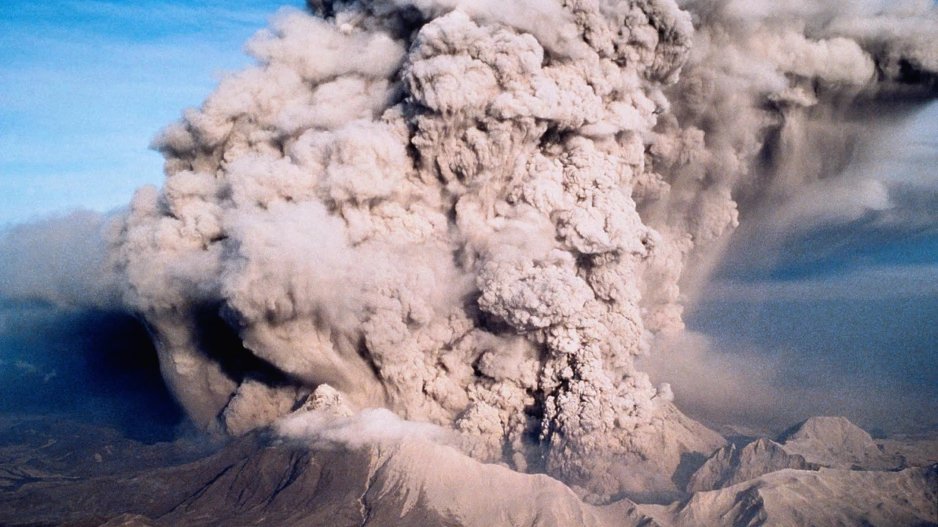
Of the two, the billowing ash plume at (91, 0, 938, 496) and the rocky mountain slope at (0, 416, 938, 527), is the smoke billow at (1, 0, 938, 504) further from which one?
the rocky mountain slope at (0, 416, 938, 527)

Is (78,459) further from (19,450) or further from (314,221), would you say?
(314,221)

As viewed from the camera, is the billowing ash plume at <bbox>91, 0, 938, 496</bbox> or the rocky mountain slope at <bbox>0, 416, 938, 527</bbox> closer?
the rocky mountain slope at <bbox>0, 416, 938, 527</bbox>

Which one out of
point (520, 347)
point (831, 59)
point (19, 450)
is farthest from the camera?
point (19, 450)

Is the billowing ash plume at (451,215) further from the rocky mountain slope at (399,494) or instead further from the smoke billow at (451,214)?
the rocky mountain slope at (399,494)

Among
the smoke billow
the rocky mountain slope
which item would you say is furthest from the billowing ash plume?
the rocky mountain slope

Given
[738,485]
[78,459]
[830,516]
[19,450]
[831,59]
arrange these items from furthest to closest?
[19,450] → [78,459] → [831,59] → [738,485] → [830,516]

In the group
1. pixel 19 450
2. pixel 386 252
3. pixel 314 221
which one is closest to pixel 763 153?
pixel 386 252
